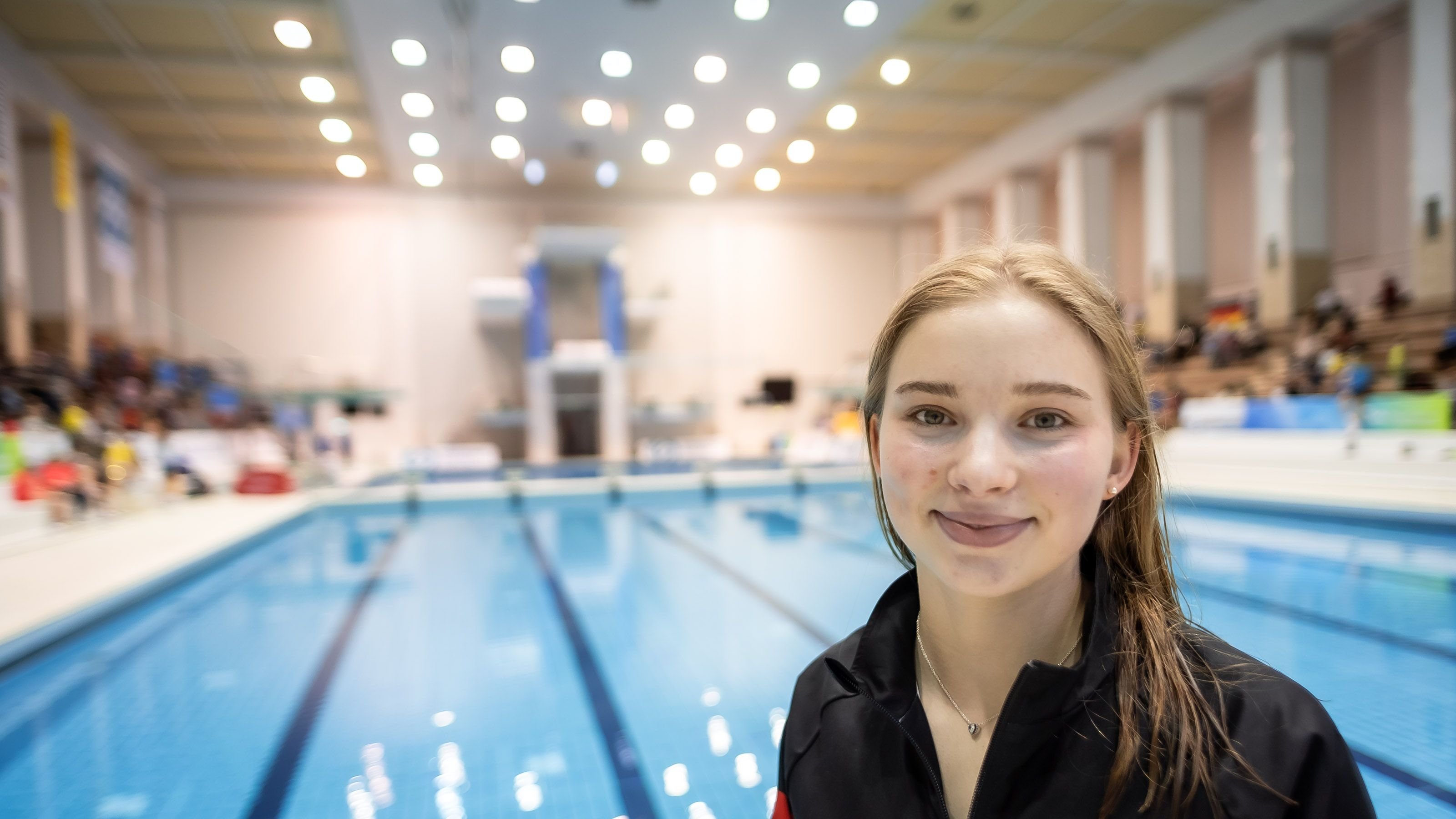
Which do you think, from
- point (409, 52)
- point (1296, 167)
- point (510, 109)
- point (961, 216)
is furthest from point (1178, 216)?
point (409, 52)

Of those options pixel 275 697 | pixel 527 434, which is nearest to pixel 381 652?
pixel 275 697

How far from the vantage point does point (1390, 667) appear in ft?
8.63

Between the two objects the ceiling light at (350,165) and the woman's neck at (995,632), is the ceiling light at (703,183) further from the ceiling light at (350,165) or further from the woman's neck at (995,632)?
the woman's neck at (995,632)

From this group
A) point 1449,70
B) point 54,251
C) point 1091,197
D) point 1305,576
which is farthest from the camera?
point 1091,197

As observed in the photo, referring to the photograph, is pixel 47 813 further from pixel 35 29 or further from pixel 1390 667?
pixel 35 29

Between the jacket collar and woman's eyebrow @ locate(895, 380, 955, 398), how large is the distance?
11.0 inches

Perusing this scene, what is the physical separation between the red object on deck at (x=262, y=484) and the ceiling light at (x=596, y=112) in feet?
17.6

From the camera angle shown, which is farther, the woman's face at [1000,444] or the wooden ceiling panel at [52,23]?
the wooden ceiling panel at [52,23]

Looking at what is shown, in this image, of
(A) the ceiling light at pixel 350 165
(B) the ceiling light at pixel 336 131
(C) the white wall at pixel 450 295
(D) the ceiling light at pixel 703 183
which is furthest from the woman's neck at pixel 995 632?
(A) the ceiling light at pixel 350 165

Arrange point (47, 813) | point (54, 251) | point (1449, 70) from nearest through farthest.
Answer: point (47, 813) → point (1449, 70) → point (54, 251)

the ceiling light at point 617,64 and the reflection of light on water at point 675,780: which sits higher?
the ceiling light at point 617,64

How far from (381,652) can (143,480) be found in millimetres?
4833

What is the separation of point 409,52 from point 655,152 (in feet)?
12.7

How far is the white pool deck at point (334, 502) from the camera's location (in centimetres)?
346
